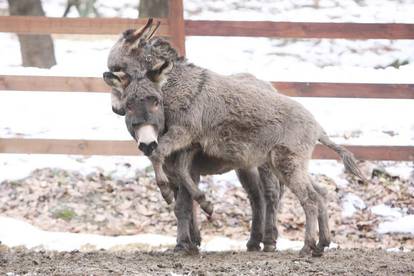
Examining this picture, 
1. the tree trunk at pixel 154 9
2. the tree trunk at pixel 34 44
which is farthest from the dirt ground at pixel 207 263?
the tree trunk at pixel 34 44

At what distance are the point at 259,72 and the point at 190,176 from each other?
750 cm

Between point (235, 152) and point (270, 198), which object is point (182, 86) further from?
point (270, 198)

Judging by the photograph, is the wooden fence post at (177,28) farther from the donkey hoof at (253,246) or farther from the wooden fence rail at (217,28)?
the donkey hoof at (253,246)

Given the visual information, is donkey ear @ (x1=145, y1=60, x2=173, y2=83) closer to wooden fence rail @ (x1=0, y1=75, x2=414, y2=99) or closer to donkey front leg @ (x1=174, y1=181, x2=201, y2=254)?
donkey front leg @ (x1=174, y1=181, x2=201, y2=254)

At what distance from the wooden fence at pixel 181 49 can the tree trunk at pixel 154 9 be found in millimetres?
3170

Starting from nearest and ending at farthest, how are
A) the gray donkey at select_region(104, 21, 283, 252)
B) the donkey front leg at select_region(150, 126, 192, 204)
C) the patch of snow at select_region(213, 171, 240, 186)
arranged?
the donkey front leg at select_region(150, 126, 192, 204) < the gray donkey at select_region(104, 21, 283, 252) < the patch of snow at select_region(213, 171, 240, 186)

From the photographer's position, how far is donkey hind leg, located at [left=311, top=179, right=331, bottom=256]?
7645 mm

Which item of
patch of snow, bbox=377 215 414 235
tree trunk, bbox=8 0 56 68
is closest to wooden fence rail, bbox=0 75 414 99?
patch of snow, bbox=377 215 414 235

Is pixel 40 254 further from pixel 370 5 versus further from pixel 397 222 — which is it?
pixel 370 5

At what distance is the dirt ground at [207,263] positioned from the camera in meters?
6.55

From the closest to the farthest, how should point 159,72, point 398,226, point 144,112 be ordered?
point 144,112, point 159,72, point 398,226

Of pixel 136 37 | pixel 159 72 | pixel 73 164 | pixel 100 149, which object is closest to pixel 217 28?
pixel 100 149

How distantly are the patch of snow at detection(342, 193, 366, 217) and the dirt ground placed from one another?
103 inches

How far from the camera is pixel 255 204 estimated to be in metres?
8.46
